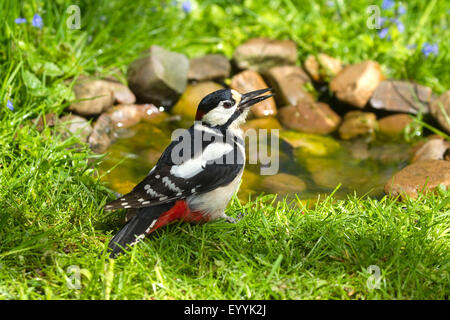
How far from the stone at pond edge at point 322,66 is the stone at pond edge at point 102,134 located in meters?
2.24

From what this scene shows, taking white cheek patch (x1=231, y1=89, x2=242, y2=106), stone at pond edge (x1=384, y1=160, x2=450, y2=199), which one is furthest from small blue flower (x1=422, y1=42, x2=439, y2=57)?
white cheek patch (x1=231, y1=89, x2=242, y2=106)

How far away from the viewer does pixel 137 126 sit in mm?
5449

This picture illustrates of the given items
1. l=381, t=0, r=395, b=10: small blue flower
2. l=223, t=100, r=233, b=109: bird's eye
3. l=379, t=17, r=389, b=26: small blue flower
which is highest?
l=381, t=0, r=395, b=10: small blue flower

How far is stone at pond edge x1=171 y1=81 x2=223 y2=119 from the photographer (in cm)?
578

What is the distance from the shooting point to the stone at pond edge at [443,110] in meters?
5.13

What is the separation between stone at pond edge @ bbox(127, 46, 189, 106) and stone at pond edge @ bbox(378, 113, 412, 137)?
6.73 feet

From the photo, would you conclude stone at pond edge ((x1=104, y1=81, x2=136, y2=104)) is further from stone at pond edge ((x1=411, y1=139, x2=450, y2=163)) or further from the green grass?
stone at pond edge ((x1=411, y1=139, x2=450, y2=163))

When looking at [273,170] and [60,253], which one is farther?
[273,170]

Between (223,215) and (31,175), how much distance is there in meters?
1.29

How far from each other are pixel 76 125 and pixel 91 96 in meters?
0.40

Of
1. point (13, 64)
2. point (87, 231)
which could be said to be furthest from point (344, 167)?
point (13, 64)

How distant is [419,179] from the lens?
4168 mm

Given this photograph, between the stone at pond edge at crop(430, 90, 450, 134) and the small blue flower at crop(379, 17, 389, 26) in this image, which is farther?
the small blue flower at crop(379, 17, 389, 26)

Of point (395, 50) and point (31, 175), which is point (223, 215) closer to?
point (31, 175)
